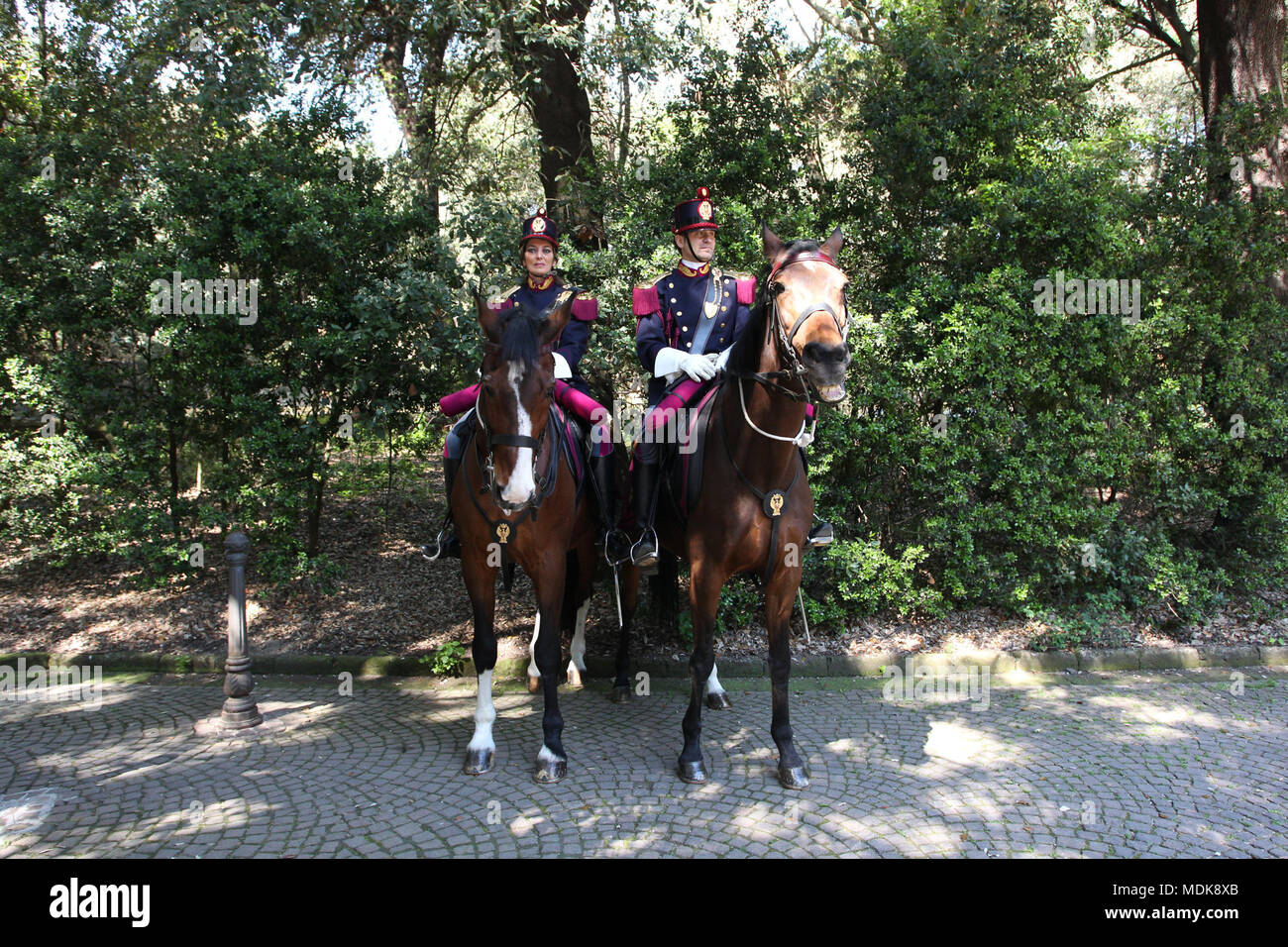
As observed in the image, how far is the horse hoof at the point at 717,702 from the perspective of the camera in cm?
619

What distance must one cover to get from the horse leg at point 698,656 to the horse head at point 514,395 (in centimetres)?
122

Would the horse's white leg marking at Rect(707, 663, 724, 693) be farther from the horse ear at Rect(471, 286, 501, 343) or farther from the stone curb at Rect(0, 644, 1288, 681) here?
the horse ear at Rect(471, 286, 501, 343)

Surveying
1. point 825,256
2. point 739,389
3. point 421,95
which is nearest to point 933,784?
point 739,389

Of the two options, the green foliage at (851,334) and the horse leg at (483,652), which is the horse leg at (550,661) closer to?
the horse leg at (483,652)

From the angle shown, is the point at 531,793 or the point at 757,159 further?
the point at 757,159

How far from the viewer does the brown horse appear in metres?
4.41

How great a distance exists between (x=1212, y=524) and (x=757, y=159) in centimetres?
601

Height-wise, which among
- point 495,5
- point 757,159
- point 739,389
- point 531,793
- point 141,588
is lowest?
point 531,793

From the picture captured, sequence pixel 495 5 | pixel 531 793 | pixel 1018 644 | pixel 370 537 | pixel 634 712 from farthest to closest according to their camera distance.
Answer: pixel 370 537
pixel 495 5
pixel 1018 644
pixel 634 712
pixel 531 793

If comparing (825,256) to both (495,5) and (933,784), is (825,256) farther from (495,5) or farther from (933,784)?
(495,5)

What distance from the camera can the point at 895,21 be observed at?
8.09m

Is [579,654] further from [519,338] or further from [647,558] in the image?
[519,338]

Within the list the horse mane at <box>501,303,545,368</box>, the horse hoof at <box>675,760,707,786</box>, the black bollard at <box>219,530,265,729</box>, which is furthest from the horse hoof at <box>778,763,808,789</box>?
the black bollard at <box>219,530,265,729</box>

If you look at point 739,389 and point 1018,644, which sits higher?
point 739,389
